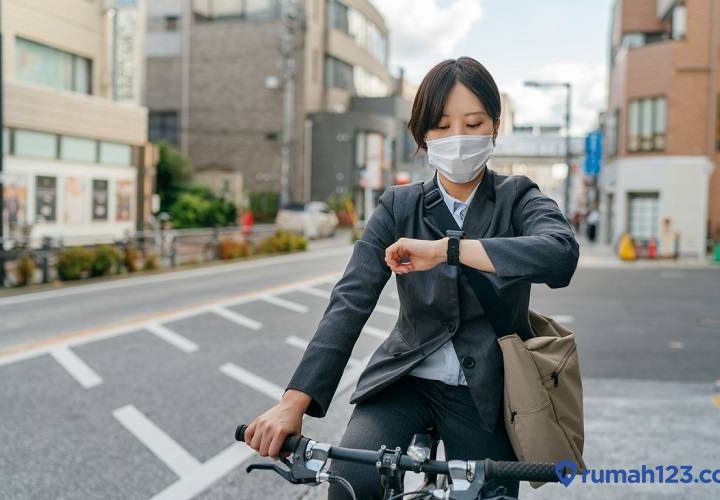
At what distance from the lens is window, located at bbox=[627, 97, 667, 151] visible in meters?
32.5

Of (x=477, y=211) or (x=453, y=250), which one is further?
(x=477, y=211)

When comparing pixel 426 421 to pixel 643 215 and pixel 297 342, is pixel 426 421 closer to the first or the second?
pixel 297 342

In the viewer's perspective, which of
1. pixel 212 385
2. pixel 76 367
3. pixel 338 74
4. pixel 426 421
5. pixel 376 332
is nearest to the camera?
pixel 426 421

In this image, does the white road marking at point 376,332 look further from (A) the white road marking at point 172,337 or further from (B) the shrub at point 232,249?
(B) the shrub at point 232,249

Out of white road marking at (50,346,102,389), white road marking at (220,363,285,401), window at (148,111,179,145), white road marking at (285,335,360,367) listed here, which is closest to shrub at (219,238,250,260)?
white road marking at (285,335,360,367)

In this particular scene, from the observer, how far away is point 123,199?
29141mm

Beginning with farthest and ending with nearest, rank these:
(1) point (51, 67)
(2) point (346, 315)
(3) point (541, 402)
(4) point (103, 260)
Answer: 1. (1) point (51, 67)
2. (4) point (103, 260)
3. (2) point (346, 315)
4. (3) point (541, 402)

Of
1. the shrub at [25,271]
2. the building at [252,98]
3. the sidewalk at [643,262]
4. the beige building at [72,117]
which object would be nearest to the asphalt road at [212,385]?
the shrub at [25,271]

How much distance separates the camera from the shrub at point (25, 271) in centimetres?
1722

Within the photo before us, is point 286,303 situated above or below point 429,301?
below

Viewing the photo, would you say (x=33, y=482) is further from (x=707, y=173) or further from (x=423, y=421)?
(x=707, y=173)

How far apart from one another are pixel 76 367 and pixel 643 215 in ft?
97.1

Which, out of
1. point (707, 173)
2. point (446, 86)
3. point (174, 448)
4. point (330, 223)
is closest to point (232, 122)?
point (330, 223)

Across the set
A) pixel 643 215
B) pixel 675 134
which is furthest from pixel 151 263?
pixel 675 134
